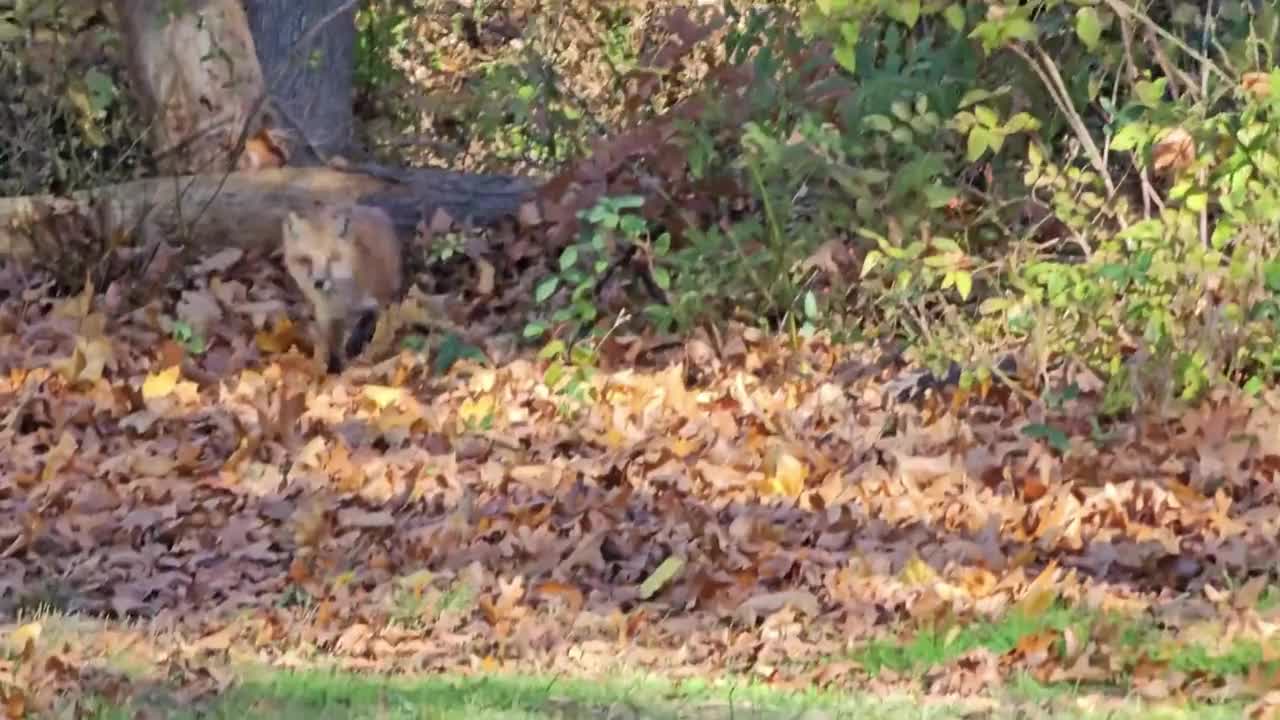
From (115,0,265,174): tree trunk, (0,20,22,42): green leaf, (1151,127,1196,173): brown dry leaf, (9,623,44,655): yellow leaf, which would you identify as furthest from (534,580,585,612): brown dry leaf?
(0,20,22,42): green leaf

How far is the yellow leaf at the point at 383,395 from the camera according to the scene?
9266 mm

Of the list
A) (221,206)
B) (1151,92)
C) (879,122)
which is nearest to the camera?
(1151,92)

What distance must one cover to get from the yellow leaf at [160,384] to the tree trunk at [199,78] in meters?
2.59

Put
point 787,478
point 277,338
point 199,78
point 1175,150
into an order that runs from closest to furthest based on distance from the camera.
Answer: point 787,478 < point 1175,150 < point 277,338 < point 199,78

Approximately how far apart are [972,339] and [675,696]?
439 centimetres

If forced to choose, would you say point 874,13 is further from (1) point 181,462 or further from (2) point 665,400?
(1) point 181,462

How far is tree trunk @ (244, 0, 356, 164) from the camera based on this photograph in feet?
40.3

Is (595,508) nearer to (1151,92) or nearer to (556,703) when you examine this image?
(556,703)

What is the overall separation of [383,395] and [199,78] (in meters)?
3.52

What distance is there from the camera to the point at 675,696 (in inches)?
204

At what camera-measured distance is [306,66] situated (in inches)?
492

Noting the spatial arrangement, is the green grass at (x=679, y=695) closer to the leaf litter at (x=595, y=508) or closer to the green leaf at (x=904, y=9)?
the leaf litter at (x=595, y=508)

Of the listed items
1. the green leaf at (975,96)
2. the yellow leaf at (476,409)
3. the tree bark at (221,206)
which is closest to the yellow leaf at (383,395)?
the yellow leaf at (476,409)

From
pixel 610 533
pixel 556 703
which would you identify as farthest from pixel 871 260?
pixel 556 703
